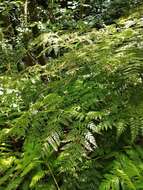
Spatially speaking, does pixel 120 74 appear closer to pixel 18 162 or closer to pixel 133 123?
pixel 133 123

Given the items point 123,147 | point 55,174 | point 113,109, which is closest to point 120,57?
point 113,109

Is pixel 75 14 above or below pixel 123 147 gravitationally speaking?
below

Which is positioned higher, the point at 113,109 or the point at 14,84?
the point at 113,109

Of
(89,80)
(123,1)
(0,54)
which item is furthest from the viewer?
(123,1)

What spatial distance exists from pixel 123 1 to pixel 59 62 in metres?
4.12

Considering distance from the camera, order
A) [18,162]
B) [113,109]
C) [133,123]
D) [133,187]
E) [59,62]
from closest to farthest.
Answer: [133,187] < [133,123] < [113,109] < [18,162] < [59,62]

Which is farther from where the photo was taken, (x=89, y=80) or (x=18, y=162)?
(x=89, y=80)

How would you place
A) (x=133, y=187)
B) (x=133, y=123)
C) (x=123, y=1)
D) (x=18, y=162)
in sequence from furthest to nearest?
(x=123, y=1), (x=18, y=162), (x=133, y=123), (x=133, y=187)

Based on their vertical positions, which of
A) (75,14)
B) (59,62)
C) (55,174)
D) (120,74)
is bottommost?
(75,14)

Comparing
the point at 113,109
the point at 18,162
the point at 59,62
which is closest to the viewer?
the point at 113,109

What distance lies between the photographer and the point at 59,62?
3018mm

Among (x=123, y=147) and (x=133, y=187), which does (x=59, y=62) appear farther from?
(x=133, y=187)

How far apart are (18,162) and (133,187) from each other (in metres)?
0.80

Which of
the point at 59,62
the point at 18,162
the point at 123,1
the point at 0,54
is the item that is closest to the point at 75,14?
the point at 123,1
